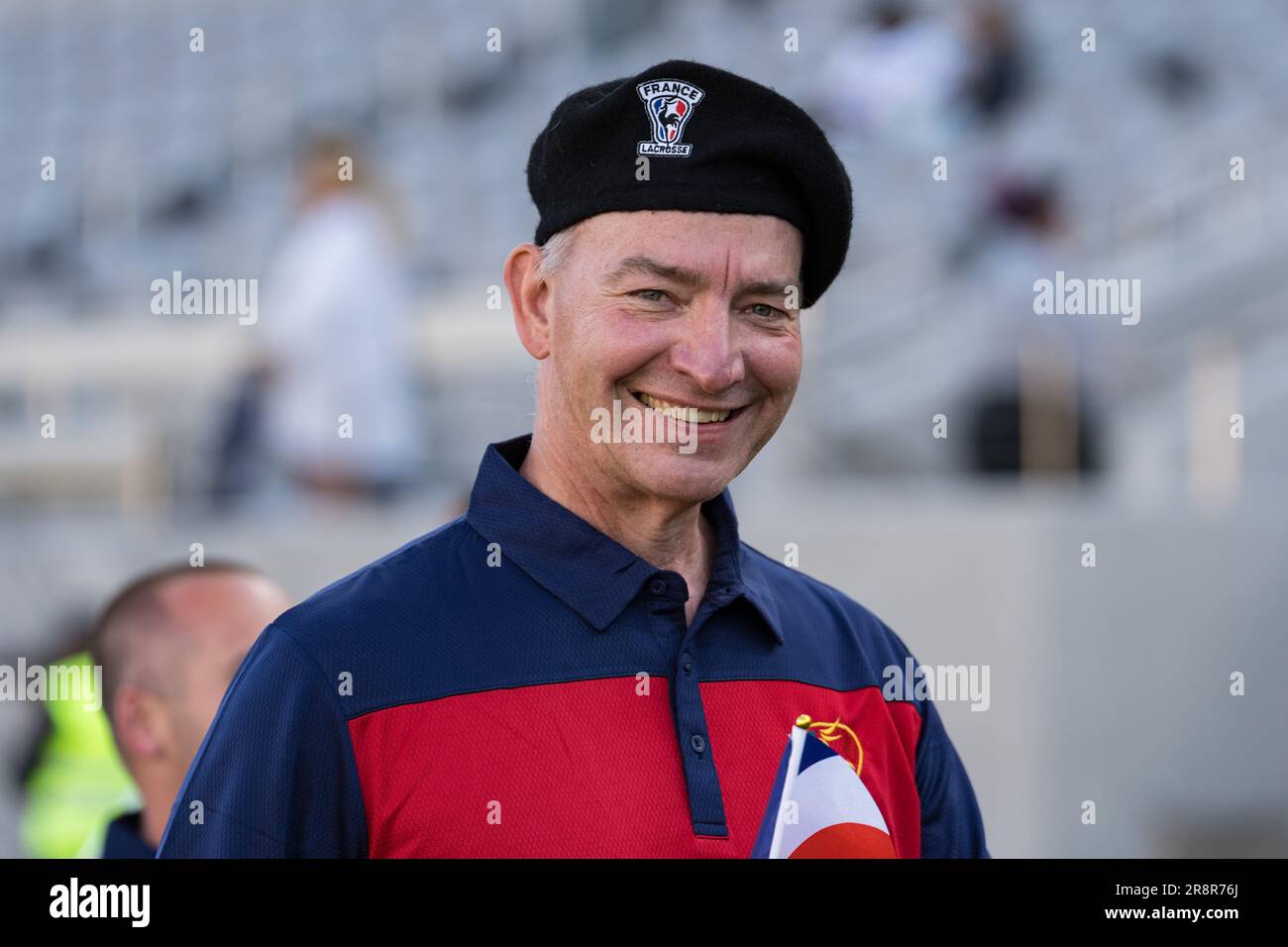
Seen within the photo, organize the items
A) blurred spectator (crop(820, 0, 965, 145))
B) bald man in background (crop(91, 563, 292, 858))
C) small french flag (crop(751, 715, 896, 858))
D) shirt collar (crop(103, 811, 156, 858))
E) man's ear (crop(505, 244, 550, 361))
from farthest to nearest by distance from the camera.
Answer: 1. blurred spectator (crop(820, 0, 965, 145))
2. bald man in background (crop(91, 563, 292, 858))
3. shirt collar (crop(103, 811, 156, 858))
4. man's ear (crop(505, 244, 550, 361))
5. small french flag (crop(751, 715, 896, 858))

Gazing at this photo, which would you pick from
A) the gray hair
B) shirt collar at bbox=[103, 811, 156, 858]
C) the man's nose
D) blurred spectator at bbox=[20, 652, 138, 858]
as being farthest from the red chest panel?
blurred spectator at bbox=[20, 652, 138, 858]

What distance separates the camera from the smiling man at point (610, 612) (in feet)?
5.67

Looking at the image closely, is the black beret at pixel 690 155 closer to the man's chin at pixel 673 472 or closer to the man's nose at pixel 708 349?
the man's nose at pixel 708 349

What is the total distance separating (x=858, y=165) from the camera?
8047mm

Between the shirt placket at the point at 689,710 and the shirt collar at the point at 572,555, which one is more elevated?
the shirt collar at the point at 572,555

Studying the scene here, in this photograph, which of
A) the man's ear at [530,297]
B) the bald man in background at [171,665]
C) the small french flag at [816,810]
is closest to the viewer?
the small french flag at [816,810]

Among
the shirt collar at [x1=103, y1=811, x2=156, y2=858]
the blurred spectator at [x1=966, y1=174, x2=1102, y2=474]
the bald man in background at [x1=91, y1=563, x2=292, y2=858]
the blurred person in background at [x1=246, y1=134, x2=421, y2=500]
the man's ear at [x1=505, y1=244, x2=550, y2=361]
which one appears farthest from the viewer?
the blurred spectator at [x1=966, y1=174, x2=1102, y2=474]

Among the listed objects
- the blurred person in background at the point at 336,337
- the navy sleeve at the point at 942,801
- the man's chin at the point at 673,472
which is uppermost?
the blurred person in background at the point at 336,337

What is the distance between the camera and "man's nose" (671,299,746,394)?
1.85 metres

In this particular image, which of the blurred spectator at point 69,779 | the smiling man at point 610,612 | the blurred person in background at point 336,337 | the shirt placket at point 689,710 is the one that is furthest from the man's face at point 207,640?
the blurred person in background at point 336,337

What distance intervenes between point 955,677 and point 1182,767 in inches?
27.5

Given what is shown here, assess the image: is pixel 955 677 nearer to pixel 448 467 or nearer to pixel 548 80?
pixel 448 467

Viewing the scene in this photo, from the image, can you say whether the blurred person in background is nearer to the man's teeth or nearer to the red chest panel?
the man's teeth
